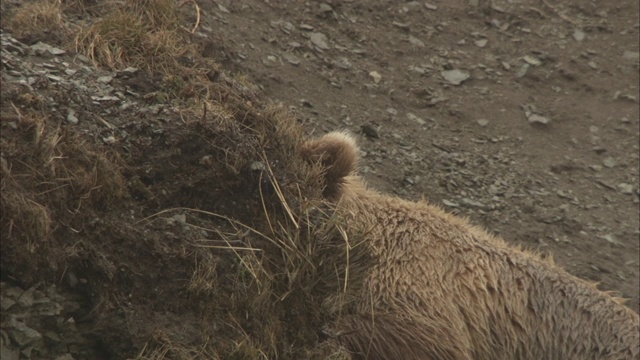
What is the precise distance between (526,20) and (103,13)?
23.1 ft

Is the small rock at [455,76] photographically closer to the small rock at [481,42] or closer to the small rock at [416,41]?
the small rock at [416,41]

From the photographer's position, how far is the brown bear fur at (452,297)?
5.66 metres

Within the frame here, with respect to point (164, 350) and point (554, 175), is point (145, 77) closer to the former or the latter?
point (164, 350)

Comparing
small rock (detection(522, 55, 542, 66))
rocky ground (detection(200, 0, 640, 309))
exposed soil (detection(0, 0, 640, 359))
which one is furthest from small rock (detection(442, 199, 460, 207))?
small rock (detection(522, 55, 542, 66))

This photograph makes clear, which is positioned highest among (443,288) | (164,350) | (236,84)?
(236,84)

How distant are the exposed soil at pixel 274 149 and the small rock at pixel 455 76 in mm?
23

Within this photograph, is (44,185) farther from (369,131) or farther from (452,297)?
(369,131)

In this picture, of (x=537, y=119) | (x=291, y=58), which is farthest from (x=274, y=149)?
(x=537, y=119)

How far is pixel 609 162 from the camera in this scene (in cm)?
1046

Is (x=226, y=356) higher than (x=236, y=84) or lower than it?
lower

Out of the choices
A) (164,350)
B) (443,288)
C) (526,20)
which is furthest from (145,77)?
(526,20)

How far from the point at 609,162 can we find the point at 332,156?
551 cm

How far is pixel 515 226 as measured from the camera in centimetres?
925

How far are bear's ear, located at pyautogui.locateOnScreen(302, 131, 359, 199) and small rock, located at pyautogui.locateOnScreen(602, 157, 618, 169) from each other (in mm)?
5324
